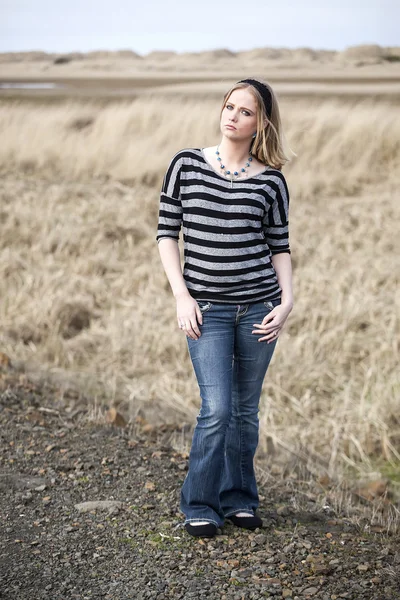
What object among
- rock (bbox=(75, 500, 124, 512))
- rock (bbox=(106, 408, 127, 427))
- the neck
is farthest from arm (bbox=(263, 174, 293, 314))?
rock (bbox=(106, 408, 127, 427))

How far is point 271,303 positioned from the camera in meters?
2.52

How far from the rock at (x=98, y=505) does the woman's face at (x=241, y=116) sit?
148 centimetres

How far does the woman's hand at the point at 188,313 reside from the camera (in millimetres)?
2422

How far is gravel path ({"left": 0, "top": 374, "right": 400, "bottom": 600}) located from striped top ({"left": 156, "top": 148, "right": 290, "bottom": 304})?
2.98 feet

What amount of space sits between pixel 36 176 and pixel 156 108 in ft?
14.8

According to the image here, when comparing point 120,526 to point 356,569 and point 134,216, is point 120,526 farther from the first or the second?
point 134,216

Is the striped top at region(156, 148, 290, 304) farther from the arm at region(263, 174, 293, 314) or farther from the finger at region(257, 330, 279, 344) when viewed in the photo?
the finger at region(257, 330, 279, 344)

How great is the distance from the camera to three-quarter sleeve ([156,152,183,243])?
2.46m

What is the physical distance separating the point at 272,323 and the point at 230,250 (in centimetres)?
28

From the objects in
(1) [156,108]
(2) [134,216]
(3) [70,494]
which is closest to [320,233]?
(2) [134,216]

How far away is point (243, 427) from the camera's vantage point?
2689 mm

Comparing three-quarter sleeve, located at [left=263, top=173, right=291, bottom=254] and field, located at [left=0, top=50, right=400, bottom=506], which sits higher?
three-quarter sleeve, located at [left=263, top=173, right=291, bottom=254]

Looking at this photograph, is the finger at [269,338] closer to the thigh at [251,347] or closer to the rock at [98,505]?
the thigh at [251,347]

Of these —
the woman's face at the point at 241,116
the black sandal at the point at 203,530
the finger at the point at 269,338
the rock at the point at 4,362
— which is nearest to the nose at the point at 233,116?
the woman's face at the point at 241,116
